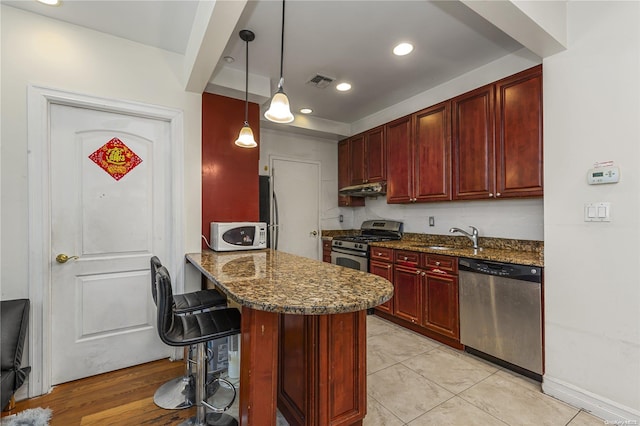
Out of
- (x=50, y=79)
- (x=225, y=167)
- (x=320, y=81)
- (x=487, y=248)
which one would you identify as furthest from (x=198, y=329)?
(x=487, y=248)

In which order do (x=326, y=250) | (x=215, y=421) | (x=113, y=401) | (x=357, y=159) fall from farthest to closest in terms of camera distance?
(x=326, y=250) → (x=357, y=159) → (x=113, y=401) → (x=215, y=421)

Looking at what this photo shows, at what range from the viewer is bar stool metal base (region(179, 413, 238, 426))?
1.68 m

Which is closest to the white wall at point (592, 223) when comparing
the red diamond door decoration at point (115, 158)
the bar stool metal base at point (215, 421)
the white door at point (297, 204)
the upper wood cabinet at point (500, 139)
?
the upper wood cabinet at point (500, 139)

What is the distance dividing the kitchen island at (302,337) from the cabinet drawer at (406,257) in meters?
1.50

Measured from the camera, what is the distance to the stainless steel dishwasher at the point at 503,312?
2125 mm

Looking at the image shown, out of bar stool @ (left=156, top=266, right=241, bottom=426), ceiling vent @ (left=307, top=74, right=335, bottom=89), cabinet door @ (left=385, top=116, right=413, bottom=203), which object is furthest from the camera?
cabinet door @ (left=385, top=116, right=413, bottom=203)

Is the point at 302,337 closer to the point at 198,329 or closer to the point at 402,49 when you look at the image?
the point at 198,329

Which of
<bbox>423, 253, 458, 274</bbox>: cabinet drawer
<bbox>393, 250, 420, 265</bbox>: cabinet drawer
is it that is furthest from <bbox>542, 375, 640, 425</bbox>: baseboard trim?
<bbox>393, 250, 420, 265</bbox>: cabinet drawer

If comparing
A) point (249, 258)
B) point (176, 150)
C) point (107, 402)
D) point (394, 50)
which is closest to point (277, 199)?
point (176, 150)

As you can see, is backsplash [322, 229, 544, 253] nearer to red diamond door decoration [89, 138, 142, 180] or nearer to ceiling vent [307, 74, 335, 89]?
ceiling vent [307, 74, 335, 89]

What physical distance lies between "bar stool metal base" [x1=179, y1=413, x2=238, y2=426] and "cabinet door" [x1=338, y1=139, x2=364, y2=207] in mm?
3346

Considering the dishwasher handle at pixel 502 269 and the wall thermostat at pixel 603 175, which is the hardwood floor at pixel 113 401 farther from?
the wall thermostat at pixel 603 175

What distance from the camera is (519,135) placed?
8.12 ft

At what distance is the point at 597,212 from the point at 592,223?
0.25 ft
